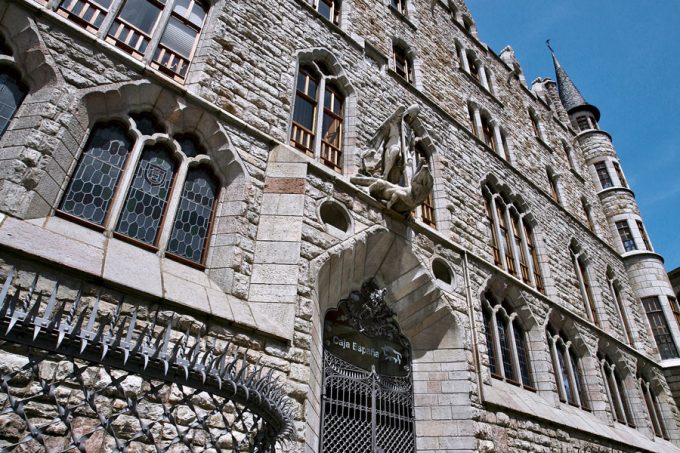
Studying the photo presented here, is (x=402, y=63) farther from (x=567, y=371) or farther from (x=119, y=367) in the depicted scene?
(x=119, y=367)

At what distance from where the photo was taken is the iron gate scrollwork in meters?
5.80

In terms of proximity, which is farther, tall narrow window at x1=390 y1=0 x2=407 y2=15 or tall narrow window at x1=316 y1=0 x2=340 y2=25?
tall narrow window at x1=390 y1=0 x2=407 y2=15

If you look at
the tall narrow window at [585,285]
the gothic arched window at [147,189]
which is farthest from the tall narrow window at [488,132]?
the gothic arched window at [147,189]

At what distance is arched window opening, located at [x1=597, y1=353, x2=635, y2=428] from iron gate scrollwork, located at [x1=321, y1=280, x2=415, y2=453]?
271 inches

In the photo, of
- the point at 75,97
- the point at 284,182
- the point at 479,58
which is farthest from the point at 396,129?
the point at 479,58

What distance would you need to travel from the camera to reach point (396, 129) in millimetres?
7766

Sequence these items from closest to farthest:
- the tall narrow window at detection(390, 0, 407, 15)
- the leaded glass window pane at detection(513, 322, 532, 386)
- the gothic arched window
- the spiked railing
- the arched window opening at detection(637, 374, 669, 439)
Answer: the spiked railing
the gothic arched window
the leaded glass window pane at detection(513, 322, 532, 386)
the arched window opening at detection(637, 374, 669, 439)
the tall narrow window at detection(390, 0, 407, 15)

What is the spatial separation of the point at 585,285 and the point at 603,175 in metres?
8.33

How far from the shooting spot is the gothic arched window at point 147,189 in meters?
4.71

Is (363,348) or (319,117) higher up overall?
(319,117)

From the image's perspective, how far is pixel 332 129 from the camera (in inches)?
319

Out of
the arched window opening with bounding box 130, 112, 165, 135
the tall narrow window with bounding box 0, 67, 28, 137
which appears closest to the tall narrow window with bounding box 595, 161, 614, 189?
the arched window opening with bounding box 130, 112, 165, 135

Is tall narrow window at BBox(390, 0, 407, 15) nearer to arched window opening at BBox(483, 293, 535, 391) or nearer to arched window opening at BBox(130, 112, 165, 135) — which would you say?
arched window opening at BBox(483, 293, 535, 391)

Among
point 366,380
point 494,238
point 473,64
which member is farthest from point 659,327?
point 366,380
